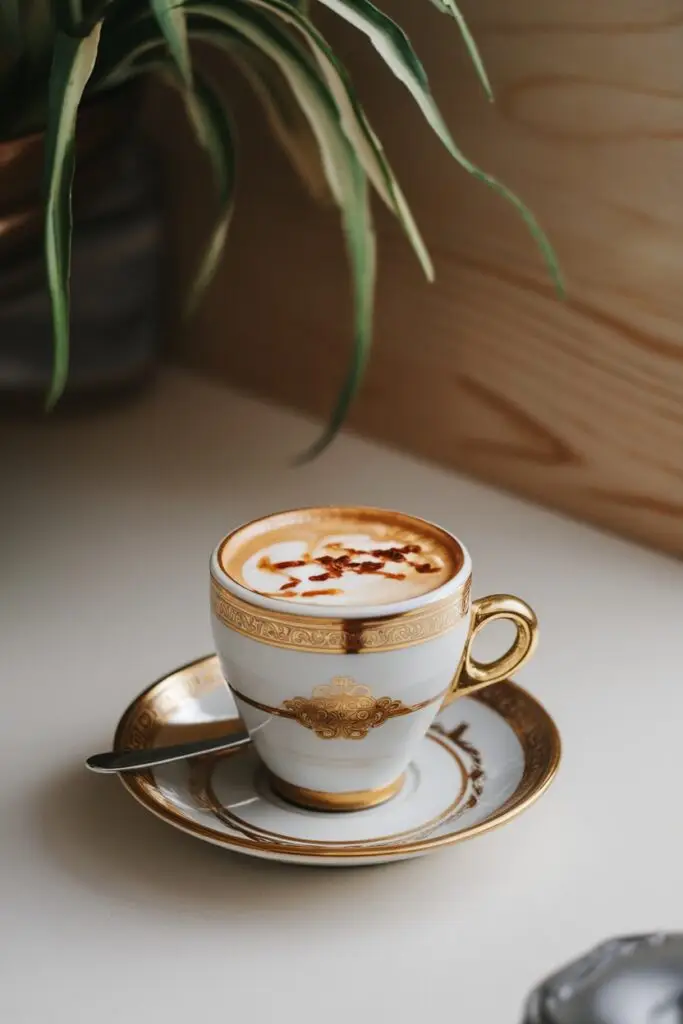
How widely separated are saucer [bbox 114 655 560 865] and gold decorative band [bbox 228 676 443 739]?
36 millimetres

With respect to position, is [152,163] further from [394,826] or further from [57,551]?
[394,826]

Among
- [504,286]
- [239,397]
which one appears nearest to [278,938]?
[504,286]

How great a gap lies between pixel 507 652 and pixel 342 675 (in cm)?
8

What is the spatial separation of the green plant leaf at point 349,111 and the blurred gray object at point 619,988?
386mm

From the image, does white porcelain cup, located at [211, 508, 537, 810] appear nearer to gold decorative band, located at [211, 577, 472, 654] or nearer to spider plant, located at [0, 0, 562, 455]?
gold decorative band, located at [211, 577, 472, 654]

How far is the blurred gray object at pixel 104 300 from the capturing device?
33.5 inches

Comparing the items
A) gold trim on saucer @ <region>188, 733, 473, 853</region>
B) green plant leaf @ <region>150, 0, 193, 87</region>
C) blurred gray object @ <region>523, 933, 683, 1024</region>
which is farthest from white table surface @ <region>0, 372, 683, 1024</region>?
green plant leaf @ <region>150, 0, 193, 87</region>

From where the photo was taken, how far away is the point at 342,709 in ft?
1.56

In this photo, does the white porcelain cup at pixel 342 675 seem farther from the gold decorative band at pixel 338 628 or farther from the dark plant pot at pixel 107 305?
the dark plant pot at pixel 107 305

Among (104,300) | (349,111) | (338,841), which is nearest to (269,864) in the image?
(338,841)

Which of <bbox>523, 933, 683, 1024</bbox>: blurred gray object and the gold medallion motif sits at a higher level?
<bbox>523, 933, 683, 1024</bbox>: blurred gray object

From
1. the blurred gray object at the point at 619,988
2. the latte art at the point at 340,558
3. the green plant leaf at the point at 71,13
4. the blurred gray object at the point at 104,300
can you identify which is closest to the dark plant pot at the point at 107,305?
the blurred gray object at the point at 104,300

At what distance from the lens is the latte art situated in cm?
48

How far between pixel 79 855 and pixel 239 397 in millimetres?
522
